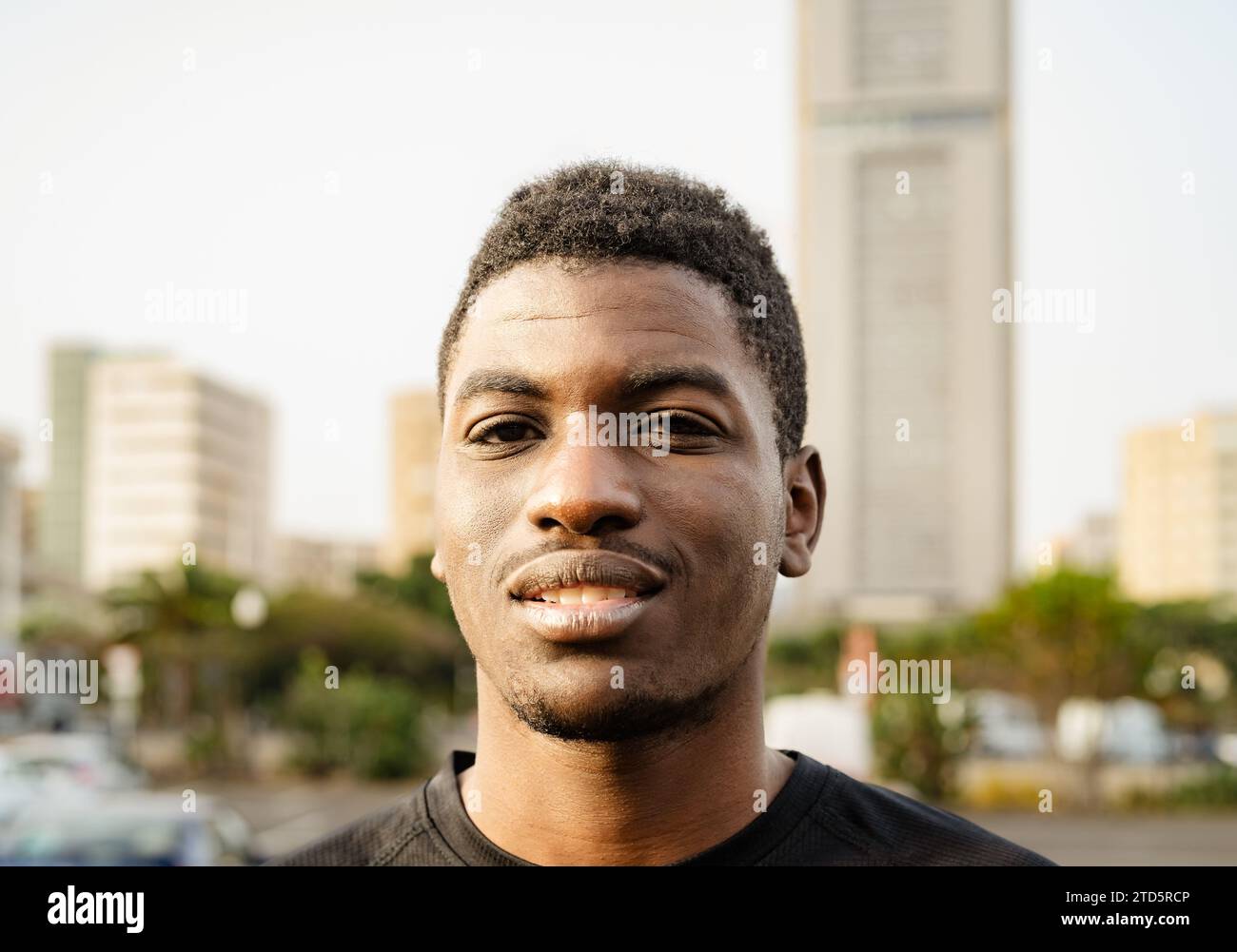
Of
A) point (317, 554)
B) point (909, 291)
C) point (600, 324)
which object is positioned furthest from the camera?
point (317, 554)

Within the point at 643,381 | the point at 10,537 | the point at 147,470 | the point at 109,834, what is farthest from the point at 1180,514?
the point at 10,537

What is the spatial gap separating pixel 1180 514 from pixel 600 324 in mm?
52338

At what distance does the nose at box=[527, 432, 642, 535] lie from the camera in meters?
1.79

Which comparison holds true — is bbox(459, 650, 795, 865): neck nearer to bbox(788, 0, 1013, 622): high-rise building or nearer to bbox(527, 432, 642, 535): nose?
bbox(527, 432, 642, 535): nose

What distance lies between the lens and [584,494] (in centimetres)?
179

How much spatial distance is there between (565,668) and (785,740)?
15.4 ft

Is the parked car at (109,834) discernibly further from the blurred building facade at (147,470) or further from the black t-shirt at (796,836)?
the blurred building facade at (147,470)

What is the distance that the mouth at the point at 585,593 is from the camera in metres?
1.80

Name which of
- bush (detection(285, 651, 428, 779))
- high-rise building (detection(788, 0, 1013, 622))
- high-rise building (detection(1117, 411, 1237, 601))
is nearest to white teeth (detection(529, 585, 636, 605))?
bush (detection(285, 651, 428, 779))

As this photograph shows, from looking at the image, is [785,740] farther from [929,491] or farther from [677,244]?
[929,491]

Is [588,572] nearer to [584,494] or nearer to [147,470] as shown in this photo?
[584,494]

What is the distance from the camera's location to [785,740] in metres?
6.34
